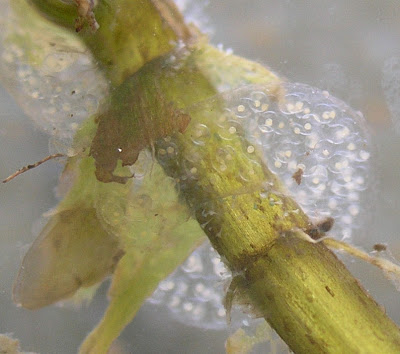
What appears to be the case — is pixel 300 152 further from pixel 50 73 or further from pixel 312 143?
pixel 50 73

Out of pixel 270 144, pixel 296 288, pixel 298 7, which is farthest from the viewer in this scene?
pixel 298 7

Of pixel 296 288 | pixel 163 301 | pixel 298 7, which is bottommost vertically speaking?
pixel 163 301

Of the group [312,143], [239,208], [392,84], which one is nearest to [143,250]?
[239,208]

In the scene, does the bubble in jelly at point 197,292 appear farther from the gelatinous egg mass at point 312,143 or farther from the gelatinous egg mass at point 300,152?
the gelatinous egg mass at point 312,143

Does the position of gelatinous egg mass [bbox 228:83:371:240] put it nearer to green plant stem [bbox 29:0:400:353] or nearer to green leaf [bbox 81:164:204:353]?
green plant stem [bbox 29:0:400:353]

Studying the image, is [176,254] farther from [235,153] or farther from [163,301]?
[163,301]

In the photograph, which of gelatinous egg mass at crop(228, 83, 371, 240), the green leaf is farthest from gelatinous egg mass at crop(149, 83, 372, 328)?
the green leaf

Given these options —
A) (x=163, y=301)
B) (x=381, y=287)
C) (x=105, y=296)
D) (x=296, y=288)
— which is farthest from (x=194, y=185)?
(x=381, y=287)
